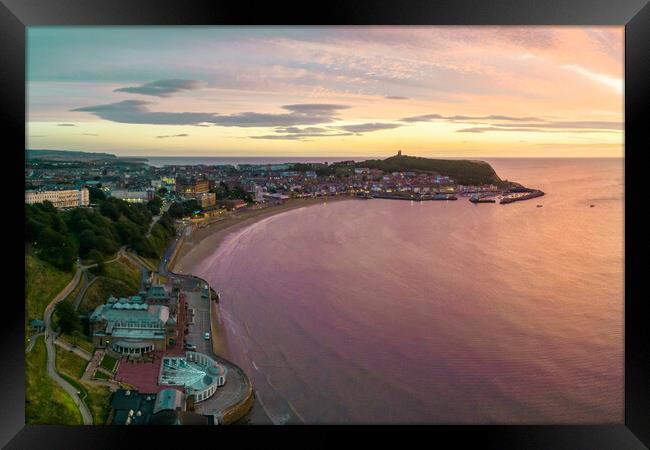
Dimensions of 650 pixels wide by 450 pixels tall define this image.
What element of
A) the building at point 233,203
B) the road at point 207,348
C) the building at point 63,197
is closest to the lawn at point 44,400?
the road at point 207,348

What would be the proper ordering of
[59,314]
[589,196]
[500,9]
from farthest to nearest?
[589,196] → [59,314] → [500,9]

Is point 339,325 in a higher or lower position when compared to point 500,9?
lower

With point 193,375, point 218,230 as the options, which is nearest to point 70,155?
point 193,375

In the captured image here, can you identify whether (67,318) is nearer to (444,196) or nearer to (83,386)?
(83,386)

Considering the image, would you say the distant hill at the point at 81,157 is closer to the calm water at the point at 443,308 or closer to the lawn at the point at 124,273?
the lawn at the point at 124,273

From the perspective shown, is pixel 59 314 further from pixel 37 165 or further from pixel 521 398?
pixel 521 398

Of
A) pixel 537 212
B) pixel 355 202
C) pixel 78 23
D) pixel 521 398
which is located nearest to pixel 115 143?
pixel 78 23
